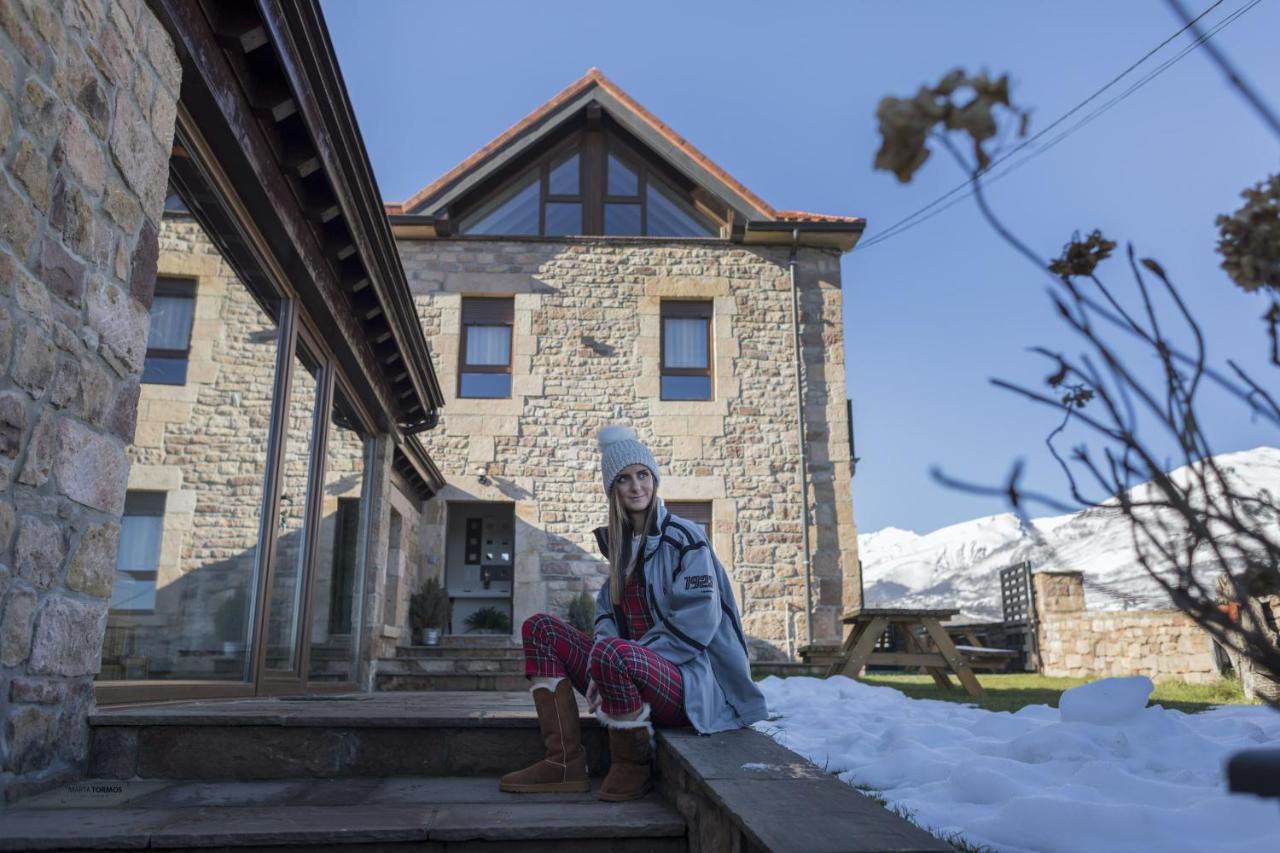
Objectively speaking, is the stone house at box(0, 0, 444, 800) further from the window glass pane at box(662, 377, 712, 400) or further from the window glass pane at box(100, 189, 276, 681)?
the window glass pane at box(662, 377, 712, 400)

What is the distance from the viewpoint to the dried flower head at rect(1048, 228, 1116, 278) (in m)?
0.84

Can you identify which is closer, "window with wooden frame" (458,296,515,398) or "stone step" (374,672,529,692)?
"stone step" (374,672,529,692)

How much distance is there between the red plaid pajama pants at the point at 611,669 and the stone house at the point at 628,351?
8373 millimetres

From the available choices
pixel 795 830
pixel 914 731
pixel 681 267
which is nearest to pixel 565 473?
pixel 681 267

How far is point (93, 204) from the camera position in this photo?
2705mm

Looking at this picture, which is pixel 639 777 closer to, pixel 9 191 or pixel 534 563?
pixel 9 191

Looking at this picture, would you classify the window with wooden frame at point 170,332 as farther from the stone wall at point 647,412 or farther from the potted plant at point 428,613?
the stone wall at point 647,412

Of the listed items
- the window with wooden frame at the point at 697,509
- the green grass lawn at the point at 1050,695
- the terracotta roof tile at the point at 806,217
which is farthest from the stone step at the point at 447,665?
the terracotta roof tile at the point at 806,217

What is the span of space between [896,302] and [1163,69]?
0.36 metres

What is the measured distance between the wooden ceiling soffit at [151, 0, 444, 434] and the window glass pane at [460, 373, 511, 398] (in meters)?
5.47

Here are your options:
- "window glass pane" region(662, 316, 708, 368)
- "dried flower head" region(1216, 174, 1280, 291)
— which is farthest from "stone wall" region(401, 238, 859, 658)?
"dried flower head" region(1216, 174, 1280, 291)

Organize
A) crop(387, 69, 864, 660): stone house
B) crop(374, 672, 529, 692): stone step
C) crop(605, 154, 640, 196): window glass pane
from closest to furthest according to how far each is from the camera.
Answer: crop(374, 672, 529, 692): stone step, crop(387, 69, 864, 660): stone house, crop(605, 154, 640, 196): window glass pane

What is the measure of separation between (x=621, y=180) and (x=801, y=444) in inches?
181

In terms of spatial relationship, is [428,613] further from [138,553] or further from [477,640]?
[138,553]
